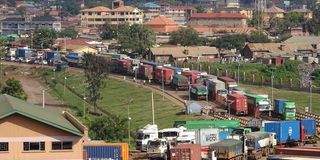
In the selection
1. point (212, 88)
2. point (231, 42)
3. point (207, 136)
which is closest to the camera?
point (207, 136)

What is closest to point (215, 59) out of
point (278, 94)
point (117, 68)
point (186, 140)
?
point (117, 68)

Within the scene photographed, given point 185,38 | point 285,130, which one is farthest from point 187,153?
point 185,38

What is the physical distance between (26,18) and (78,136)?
133 meters

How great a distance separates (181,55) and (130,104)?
99.7 feet

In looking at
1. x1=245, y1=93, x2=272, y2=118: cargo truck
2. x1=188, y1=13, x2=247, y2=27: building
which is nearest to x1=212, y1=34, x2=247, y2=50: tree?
x1=188, y1=13, x2=247, y2=27: building

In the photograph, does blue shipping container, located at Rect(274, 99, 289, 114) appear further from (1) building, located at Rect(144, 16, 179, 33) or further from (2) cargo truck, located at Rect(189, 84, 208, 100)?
(1) building, located at Rect(144, 16, 179, 33)

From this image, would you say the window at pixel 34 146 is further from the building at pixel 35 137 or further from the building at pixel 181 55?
the building at pixel 181 55

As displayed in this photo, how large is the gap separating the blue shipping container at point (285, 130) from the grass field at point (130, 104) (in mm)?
9974

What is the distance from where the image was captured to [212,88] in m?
57.2

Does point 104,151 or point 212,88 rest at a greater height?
point 104,151

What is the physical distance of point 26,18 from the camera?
506 feet

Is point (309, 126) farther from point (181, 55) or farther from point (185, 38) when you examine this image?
point (185, 38)

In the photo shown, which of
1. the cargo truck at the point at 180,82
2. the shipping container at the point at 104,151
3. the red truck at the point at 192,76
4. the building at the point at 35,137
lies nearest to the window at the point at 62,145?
the building at the point at 35,137

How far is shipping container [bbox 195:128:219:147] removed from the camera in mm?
34344
